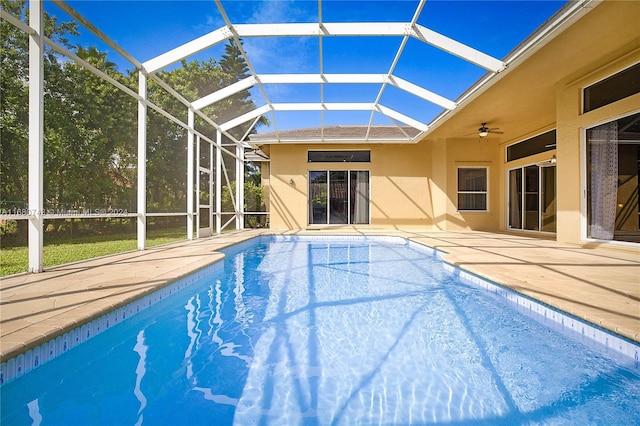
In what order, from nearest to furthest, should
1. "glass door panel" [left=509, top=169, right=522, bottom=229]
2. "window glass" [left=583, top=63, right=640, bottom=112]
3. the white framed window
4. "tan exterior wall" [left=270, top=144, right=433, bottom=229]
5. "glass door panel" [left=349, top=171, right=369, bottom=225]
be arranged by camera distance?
"window glass" [left=583, top=63, right=640, bottom=112] < "glass door panel" [left=509, top=169, right=522, bottom=229] < the white framed window < "tan exterior wall" [left=270, top=144, right=433, bottom=229] < "glass door panel" [left=349, top=171, right=369, bottom=225]

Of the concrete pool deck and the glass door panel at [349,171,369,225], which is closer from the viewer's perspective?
the concrete pool deck

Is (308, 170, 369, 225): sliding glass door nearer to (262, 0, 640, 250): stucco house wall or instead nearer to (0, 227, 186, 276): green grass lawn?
(262, 0, 640, 250): stucco house wall

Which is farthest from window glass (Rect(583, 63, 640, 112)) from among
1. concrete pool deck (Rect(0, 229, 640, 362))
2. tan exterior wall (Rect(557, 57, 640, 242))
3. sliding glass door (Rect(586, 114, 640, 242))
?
concrete pool deck (Rect(0, 229, 640, 362))

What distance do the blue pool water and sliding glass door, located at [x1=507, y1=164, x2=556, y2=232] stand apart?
22.7 feet

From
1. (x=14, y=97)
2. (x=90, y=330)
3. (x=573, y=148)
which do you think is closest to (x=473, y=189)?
(x=573, y=148)

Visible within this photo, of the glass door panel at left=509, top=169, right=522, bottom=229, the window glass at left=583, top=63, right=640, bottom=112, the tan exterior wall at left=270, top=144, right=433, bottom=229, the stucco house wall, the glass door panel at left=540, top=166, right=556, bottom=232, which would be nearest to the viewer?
the stucco house wall

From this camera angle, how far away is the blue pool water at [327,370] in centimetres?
184

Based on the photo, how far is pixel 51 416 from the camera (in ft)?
5.83

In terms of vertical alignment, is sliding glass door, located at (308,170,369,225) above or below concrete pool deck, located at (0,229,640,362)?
above

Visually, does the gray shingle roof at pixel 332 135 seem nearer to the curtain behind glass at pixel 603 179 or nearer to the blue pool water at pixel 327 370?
the curtain behind glass at pixel 603 179

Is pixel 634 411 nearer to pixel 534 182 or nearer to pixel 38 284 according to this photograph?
pixel 38 284

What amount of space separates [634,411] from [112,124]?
13093mm

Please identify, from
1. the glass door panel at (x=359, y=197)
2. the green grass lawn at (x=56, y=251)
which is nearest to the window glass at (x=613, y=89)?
the glass door panel at (x=359, y=197)

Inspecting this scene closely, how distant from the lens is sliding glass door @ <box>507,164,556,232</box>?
8.97 meters
